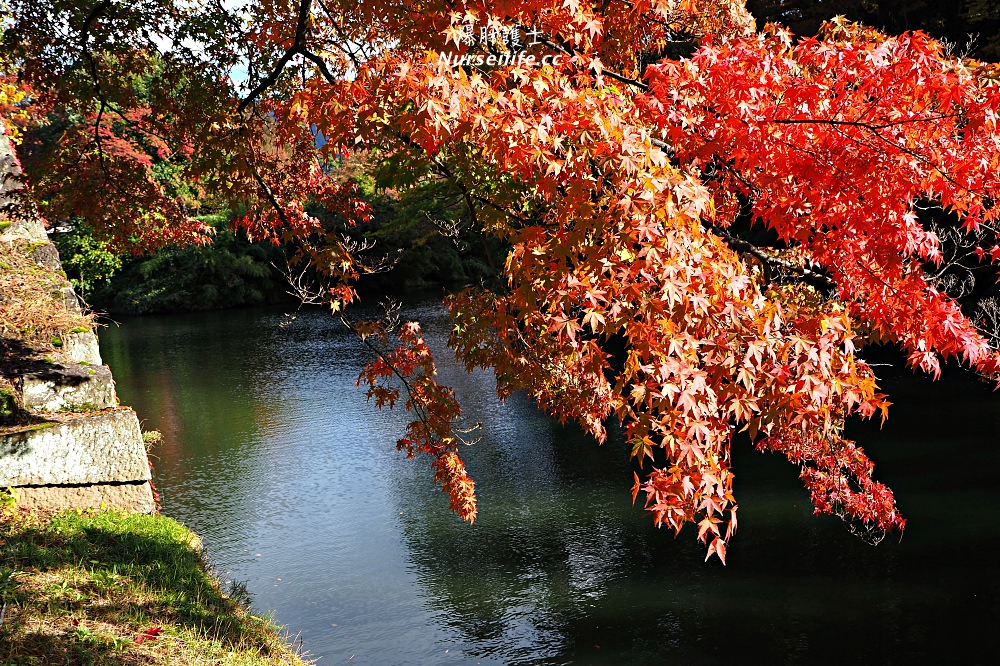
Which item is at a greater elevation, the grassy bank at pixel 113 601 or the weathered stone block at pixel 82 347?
the weathered stone block at pixel 82 347

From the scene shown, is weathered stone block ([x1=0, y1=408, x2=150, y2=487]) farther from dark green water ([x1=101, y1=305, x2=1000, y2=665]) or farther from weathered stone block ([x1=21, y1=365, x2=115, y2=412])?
dark green water ([x1=101, y1=305, x2=1000, y2=665])

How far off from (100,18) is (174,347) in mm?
15381

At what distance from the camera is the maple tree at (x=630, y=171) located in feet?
7.77

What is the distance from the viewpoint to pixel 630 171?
2.33 meters

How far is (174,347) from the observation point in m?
19.4

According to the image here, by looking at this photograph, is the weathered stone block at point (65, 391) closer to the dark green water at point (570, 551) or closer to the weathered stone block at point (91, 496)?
the weathered stone block at point (91, 496)

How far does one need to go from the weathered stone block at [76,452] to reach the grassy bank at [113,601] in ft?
0.70

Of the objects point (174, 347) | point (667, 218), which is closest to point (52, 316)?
point (667, 218)

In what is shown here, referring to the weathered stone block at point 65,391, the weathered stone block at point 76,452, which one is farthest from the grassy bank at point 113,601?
the weathered stone block at point 65,391

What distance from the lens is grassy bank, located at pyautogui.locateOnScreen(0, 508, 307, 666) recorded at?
3.22m

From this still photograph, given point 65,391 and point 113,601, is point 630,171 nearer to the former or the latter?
point 113,601

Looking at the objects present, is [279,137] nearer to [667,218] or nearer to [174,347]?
[667,218]

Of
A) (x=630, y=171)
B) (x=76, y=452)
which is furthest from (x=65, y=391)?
(x=630, y=171)

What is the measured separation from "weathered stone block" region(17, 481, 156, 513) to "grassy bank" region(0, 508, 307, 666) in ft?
0.29
